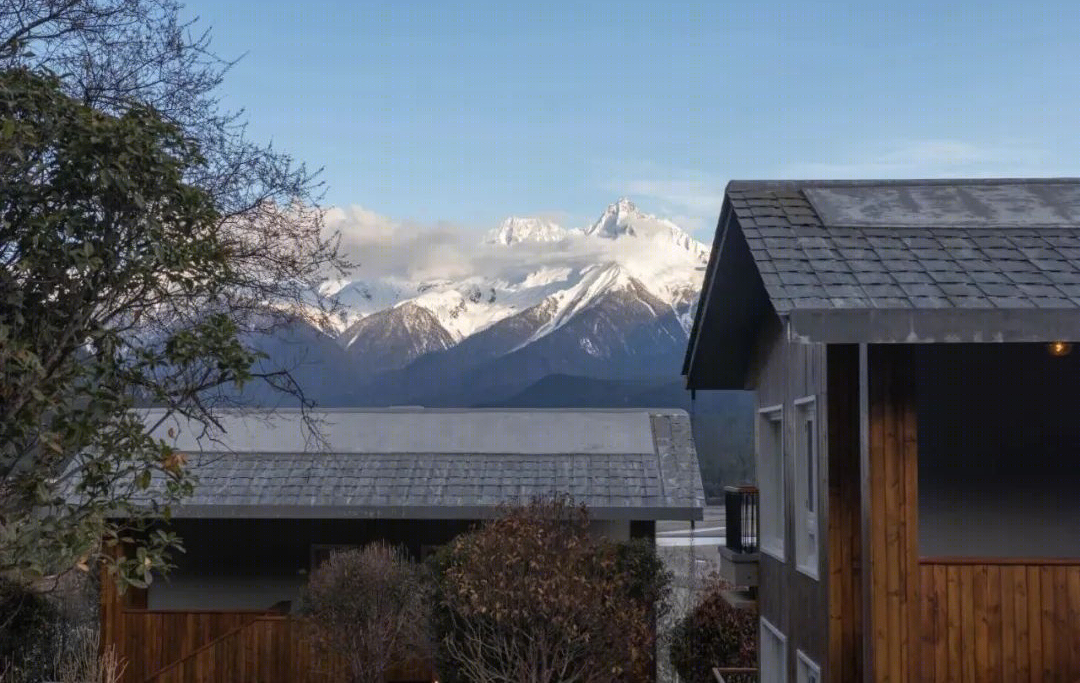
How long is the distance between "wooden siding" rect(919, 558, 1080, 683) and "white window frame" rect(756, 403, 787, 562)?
3.91 m

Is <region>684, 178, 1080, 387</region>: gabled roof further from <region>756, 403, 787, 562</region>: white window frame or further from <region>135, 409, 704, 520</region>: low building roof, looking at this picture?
<region>135, 409, 704, 520</region>: low building roof

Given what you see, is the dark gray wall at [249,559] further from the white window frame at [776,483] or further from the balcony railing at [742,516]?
the white window frame at [776,483]

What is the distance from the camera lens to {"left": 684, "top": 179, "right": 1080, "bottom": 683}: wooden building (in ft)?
27.1

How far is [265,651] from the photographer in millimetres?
17469

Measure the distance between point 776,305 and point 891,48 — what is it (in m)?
12.5

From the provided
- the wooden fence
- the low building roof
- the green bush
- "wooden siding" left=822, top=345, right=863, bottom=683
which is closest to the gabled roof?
"wooden siding" left=822, top=345, right=863, bottom=683

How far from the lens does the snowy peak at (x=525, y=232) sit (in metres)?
89.4

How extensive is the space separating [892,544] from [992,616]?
795mm

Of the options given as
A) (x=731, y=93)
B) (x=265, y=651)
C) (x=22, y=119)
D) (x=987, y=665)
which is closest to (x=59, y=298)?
(x=22, y=119)

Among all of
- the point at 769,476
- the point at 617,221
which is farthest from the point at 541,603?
the point at 617,221

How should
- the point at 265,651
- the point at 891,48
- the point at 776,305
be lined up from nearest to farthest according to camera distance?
the point at 776,305 < the point at 265,651 < the point at 891,48

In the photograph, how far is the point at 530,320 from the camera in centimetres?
6041

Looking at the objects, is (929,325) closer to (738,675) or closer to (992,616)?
(992,616)

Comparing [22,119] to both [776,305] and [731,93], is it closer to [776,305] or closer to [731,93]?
[776,305]
